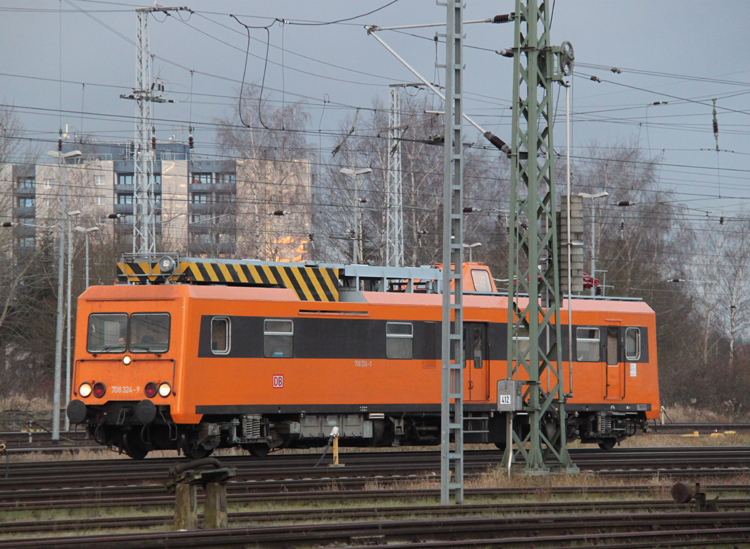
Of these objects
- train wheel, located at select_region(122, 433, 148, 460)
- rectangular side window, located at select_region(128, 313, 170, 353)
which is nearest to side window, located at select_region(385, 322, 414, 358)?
rectangular side window, located at select_region(128, 313, 170, 353)

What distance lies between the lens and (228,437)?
59.4 feet

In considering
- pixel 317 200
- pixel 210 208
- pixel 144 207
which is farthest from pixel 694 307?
pixel 144 207

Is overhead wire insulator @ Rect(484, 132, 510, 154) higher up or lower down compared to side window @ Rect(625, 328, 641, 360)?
higher up

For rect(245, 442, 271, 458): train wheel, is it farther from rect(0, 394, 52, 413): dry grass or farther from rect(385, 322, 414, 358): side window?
rect(0, 394, 52, 413): dry grass

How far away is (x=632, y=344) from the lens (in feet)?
74.3

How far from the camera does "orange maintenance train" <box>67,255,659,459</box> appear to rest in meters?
17.4

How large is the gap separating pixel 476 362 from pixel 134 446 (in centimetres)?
757

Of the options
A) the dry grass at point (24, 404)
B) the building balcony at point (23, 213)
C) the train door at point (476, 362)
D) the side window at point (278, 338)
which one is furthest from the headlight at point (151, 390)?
the building balcony at point (23, 213)

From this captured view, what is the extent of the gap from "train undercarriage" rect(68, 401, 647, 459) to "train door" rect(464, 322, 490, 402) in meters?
0.59

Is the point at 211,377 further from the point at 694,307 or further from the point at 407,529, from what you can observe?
the point at 694,307

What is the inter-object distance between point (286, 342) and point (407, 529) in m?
8.46

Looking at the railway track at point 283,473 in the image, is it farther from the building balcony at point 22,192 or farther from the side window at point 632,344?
the building balcony at point 22,192

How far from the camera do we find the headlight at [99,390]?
17.4m

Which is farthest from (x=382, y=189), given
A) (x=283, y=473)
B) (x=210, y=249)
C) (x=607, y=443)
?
(x=283, y=473)
